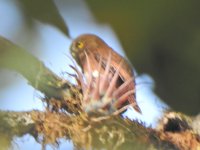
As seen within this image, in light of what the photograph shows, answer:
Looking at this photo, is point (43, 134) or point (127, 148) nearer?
point (127, 148)

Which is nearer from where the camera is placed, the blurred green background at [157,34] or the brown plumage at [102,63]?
the blurred green background at [157,34]

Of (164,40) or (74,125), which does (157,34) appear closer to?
(164,40)

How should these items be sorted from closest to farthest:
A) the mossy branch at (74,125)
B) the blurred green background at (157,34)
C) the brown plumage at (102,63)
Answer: the blurred green background at (157,34) → the mossy branch at (74,125) → the brown plumage at (102,63)

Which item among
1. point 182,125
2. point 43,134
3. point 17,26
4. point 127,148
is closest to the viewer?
point 17,26

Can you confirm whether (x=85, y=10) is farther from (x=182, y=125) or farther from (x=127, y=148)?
(x=182, y=125)

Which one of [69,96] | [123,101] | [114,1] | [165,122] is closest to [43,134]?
[69,96]

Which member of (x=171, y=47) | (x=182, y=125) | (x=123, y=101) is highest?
(x=171, y=47)
